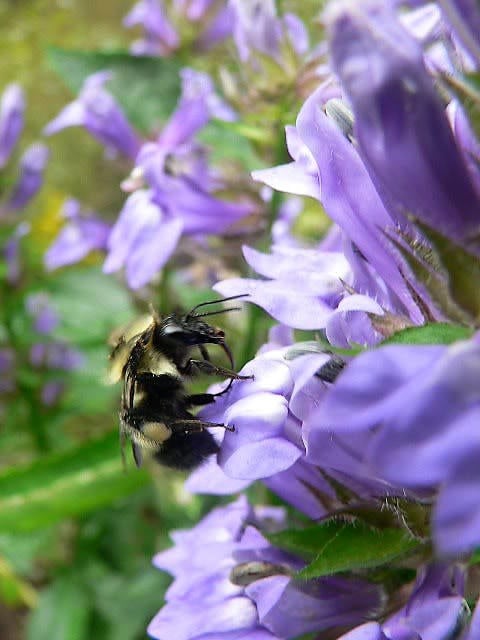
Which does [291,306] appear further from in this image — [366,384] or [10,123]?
[10,123]

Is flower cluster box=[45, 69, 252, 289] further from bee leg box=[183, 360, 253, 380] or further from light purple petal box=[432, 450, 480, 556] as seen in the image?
light purple petal box=[432, 450, 480, 556]

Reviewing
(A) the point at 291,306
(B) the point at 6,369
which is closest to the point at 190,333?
(A) the point at 291,306

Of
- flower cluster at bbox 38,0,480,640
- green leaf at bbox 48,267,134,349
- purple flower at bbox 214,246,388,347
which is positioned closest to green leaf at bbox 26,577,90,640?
green leaf at bbox 48,267,134,349

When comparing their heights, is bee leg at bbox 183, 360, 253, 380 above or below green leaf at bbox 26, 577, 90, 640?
above

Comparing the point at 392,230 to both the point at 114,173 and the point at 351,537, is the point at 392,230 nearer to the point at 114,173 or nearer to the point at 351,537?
the point at 351,537

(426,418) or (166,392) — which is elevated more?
(426,418)

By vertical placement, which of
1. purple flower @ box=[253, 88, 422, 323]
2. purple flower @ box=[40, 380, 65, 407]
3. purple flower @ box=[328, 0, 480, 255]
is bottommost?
purple flower @ box=[40, 380, 65, 407]
